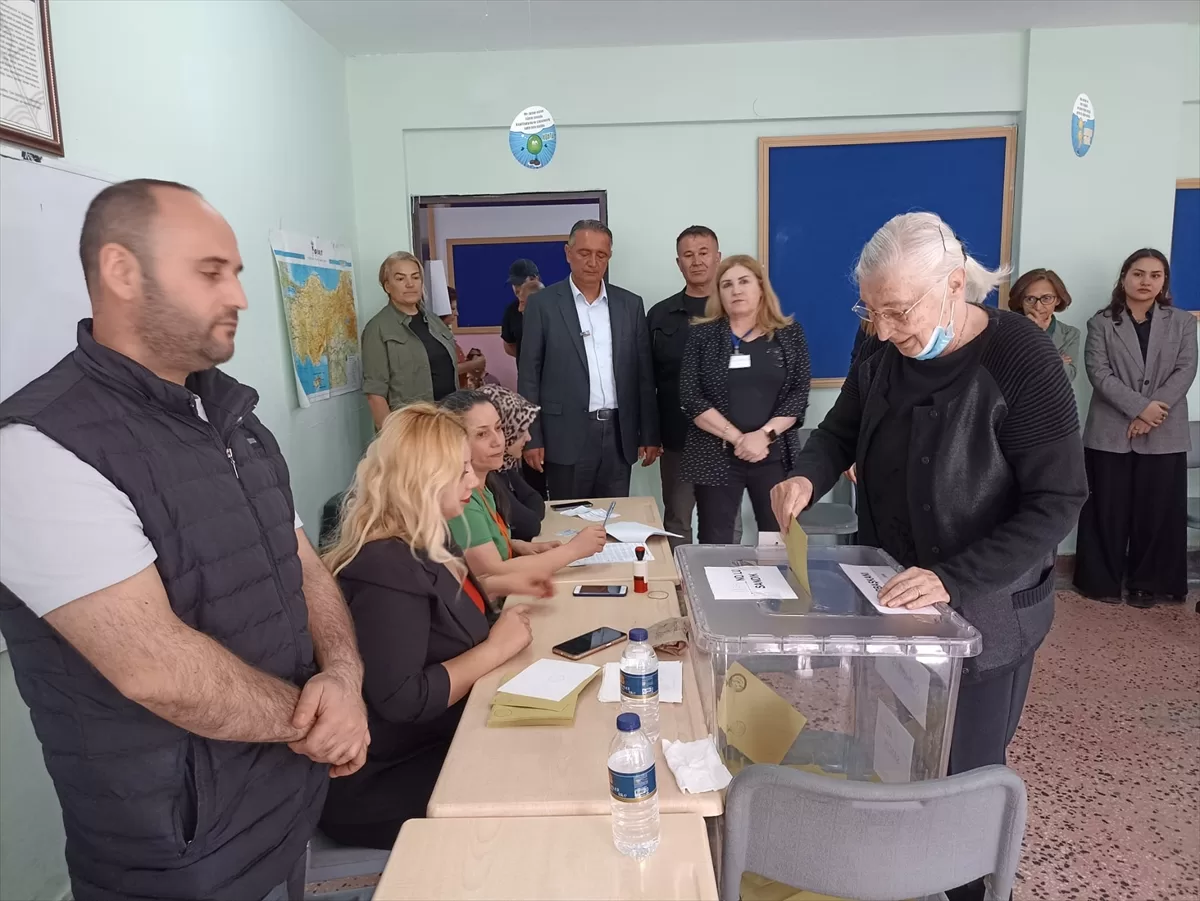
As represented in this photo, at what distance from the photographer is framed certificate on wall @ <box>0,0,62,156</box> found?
172 cm

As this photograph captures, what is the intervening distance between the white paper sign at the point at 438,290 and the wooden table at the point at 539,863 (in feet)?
12.5

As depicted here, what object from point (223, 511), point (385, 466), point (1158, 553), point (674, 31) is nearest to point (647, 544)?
point (385, 466)

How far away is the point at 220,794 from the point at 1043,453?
1.45m

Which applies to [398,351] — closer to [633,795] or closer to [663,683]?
[663,683]

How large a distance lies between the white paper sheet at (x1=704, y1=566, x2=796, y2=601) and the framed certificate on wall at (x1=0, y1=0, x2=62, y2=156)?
1.81m

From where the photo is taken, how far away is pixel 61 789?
3.71ft

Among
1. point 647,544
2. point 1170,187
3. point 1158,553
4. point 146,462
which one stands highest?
point 1170,187

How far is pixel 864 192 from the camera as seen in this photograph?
4266mm

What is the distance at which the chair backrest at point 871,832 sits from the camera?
103 cm

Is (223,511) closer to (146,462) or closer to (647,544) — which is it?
(146,462)

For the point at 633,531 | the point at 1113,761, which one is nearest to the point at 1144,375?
the point at 1113,761

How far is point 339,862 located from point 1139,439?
4162 millimetres

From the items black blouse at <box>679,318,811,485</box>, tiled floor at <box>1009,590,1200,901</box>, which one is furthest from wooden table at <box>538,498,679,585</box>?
tiled floor at <box>1009,590,1200,901</box>

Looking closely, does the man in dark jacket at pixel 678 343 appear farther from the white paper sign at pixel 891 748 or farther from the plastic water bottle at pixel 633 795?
the plastic water bottle at pixel 633 795
